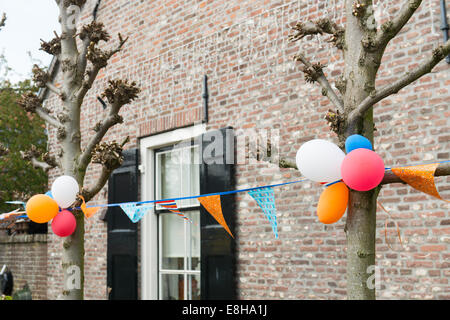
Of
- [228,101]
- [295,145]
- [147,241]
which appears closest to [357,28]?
[295,145]

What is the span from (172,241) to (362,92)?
14.6ft

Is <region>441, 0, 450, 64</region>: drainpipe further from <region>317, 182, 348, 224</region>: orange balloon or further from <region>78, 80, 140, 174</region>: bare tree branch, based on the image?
<region>78, 80, 140, 174</region>: bare tree branch

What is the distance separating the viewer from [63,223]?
4.47 metres

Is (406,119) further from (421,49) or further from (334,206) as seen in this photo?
(334,206)

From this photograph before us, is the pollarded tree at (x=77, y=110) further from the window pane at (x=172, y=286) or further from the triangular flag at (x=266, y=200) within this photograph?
the window pane at (x=172, y=286)

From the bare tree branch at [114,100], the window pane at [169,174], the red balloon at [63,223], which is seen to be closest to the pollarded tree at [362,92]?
the bare tree branch at [114,100]

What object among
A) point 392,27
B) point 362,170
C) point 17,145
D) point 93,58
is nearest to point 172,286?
point 93,58

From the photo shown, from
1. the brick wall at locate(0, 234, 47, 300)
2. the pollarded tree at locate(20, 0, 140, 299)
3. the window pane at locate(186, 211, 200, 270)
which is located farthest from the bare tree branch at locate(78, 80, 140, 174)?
the brick wall at locate(0, 234, 47, 300)

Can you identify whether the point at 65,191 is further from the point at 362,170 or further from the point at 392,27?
the point at 392,27

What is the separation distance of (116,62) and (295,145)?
11.6 feet

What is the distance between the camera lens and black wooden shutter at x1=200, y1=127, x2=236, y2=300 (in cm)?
603

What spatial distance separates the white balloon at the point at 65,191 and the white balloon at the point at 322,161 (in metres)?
2.24

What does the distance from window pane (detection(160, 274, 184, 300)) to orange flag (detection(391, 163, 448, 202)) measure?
14.5ft

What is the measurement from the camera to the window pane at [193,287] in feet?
21.5
